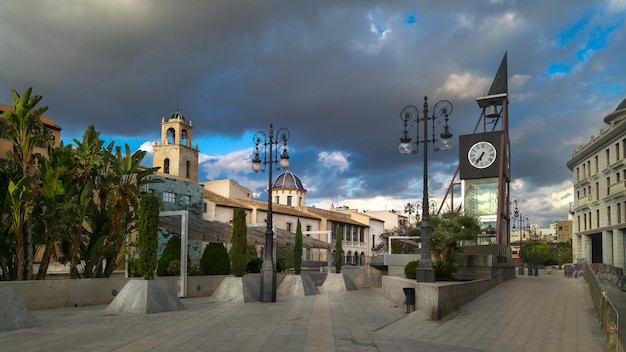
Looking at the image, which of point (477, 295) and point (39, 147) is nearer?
point (477, 295)

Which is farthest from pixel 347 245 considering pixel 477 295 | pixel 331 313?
pixel 331 313

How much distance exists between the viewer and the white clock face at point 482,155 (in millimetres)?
46875

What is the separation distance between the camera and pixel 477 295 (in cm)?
2181

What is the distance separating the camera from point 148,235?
16.2 meters

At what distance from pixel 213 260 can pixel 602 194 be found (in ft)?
152

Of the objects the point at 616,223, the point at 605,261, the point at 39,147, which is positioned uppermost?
the point at 39,147

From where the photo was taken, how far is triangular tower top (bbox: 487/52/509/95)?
162 feet

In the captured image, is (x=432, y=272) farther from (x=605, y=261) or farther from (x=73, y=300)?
(x=605, y=261)

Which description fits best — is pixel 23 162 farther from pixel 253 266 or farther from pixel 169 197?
pixel 169 197

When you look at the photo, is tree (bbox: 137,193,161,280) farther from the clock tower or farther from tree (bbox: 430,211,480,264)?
the clock tower

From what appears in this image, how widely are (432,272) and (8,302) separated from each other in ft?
40.4

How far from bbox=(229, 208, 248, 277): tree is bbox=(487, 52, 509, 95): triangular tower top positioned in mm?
35966

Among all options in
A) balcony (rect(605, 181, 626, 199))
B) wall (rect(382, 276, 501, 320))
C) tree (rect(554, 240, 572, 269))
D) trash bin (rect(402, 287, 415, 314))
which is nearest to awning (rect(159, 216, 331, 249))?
wall (rect(382, 276, 501, 320))

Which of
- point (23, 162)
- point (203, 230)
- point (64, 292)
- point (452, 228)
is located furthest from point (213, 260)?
point (452, 228)
